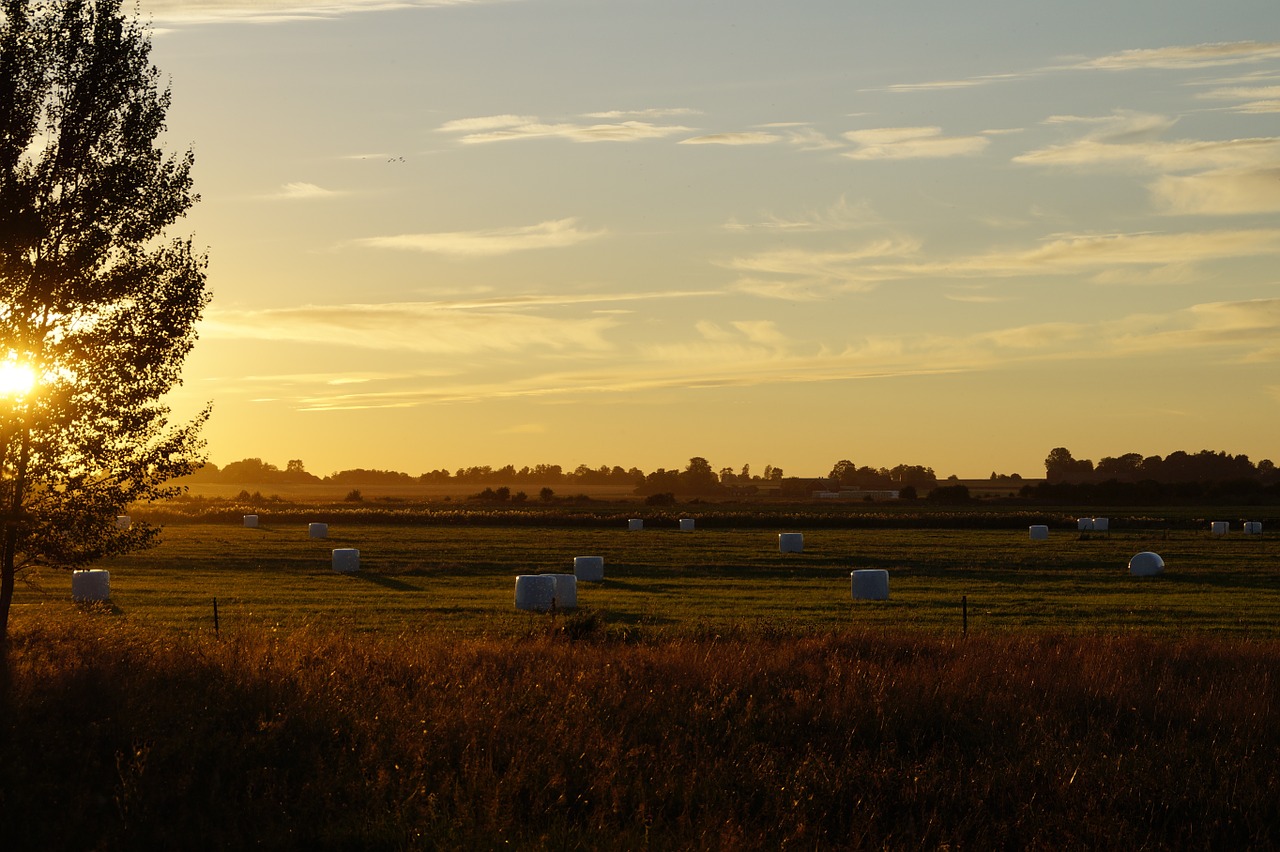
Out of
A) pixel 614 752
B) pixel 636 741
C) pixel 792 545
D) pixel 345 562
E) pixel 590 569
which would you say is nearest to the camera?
pixel 614 752

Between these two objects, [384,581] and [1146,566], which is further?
[1146,566]

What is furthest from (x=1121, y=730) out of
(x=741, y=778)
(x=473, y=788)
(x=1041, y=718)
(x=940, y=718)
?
(x=473, y=788)

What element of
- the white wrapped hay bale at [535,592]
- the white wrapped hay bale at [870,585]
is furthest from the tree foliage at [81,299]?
the white wrapped hay bale at [870,585]

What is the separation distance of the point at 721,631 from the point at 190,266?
10.5 m

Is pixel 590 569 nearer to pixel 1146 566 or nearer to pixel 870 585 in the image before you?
pixel 870 585

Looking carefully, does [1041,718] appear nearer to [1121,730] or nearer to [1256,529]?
[1121,730]

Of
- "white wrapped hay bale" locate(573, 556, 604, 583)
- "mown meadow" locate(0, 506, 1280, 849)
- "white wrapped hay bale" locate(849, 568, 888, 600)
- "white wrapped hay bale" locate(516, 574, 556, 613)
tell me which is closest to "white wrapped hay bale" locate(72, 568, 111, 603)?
"white wrapped hay bale" locate(516, 574, 556, 613)

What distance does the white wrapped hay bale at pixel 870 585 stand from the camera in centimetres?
3425

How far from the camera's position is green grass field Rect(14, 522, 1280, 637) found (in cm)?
2756

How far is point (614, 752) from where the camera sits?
11531 mm

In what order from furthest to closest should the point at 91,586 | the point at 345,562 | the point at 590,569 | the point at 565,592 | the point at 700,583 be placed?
1. the point at 345,562
2. the point at 590,569
3. the point at 700,583
4. the point at 91,586
5. the point at 565,592

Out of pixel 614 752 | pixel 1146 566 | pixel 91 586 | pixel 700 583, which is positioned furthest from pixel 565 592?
pixel 1146 566

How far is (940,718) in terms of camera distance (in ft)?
44.0

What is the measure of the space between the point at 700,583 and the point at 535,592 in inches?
352
